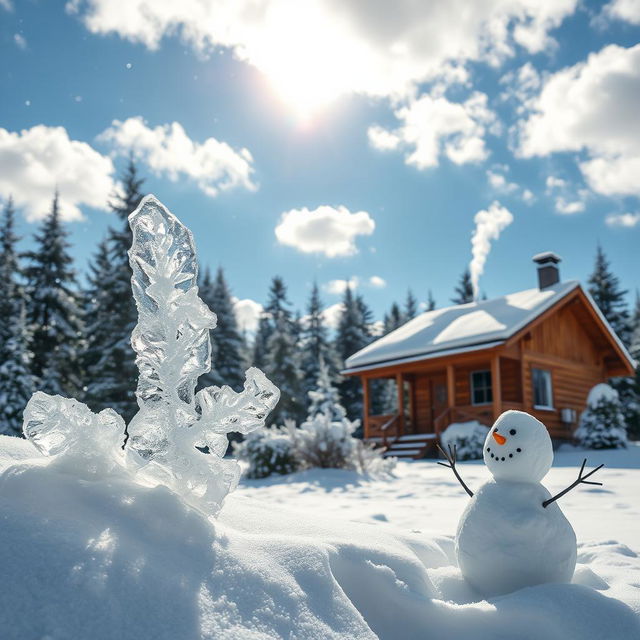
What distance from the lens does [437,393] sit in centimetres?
1859

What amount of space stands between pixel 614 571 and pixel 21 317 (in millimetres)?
21403

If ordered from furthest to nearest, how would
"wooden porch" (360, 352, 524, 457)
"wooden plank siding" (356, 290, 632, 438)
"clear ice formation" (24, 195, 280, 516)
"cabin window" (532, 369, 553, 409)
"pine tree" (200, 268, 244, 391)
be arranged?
"pine tree" (200, 268, 244, 391) < "cabin window" (532, 369, 553, 409) < "wooden plank siding" (356, 290, 632, 438) < "wooden porch" (360, 352, 524, 457) < "clear ice formation" (24, 195, 280, 516)

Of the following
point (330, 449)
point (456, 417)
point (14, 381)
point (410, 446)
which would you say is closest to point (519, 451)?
point (330, 449)

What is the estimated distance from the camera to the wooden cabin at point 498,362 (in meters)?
15.2

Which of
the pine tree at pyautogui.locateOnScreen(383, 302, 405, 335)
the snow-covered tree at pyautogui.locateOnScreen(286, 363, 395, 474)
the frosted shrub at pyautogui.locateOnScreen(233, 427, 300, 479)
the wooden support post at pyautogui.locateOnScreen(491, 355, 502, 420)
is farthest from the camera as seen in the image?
the pine tree at pyautogui.locateOnScreen(383, 302, 405, 335)

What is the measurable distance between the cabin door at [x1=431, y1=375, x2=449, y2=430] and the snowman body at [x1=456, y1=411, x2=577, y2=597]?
16057mm

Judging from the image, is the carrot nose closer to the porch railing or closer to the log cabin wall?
the porch railing

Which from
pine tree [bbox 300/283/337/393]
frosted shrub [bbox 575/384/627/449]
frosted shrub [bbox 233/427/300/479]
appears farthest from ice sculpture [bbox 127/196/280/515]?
pine tree [bbox 300/283/337/393]

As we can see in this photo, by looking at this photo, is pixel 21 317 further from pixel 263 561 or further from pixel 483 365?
pixel 263 561

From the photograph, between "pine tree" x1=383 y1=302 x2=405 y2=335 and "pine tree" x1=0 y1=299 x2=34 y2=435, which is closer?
"pine tree" x1=0 y1=299 x2=34 y2=435

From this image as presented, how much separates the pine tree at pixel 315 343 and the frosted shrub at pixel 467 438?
70.8 feet

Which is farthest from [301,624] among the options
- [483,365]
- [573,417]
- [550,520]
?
[573,417]

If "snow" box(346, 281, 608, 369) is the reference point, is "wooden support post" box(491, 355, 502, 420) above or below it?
below

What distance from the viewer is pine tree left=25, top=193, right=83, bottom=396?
23.2 meters
